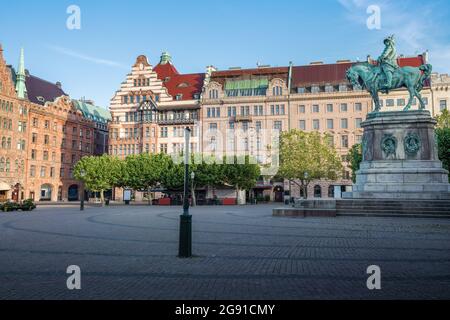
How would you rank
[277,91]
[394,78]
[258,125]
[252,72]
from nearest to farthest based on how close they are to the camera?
[394,78] → [258,125] → [277,91] → [252,72]

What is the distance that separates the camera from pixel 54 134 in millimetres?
79000

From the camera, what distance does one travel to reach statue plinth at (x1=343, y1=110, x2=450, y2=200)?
25.7 meters

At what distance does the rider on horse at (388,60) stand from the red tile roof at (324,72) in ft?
150

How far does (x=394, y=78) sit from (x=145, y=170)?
3997cm

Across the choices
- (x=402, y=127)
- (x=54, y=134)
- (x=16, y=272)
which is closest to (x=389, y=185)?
(x=402, y=127)

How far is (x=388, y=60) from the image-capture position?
91.1 ft

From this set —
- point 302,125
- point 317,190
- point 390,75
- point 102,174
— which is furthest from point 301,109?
point 390,75

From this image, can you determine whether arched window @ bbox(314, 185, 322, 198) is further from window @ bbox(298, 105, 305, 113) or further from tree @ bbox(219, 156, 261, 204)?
tree @ bbox(219, 156, 261, 204)

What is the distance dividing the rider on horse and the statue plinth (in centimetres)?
233

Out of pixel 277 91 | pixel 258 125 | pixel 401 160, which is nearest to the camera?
pixel 401 160

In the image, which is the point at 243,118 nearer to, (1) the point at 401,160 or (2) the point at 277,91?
(2) the point at 277,91

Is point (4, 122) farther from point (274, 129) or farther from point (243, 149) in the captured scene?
point (274, 129)

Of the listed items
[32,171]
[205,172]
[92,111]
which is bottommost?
[205,172]

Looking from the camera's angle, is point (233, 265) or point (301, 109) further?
point (301, 109)
